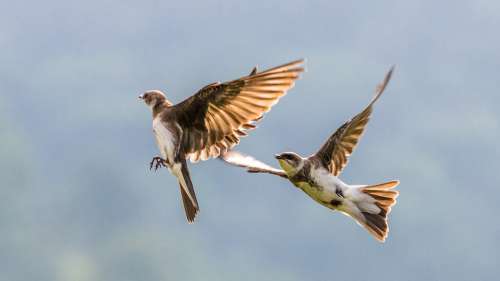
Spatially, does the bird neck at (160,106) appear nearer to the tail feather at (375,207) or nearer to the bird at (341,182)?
the bird at (341,182)

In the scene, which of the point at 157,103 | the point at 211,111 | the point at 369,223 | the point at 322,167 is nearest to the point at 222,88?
the point at 211,111

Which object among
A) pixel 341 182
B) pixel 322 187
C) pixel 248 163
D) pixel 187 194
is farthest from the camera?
pixel 248 163

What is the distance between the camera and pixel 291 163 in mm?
11047

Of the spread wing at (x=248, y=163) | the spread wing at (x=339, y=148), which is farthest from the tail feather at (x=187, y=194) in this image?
the spread wing at (x=339, y=148)

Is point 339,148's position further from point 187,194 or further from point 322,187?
point 187,194

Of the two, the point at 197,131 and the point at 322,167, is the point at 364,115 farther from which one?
the point at 197,131

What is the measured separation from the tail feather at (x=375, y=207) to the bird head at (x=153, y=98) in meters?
2.81

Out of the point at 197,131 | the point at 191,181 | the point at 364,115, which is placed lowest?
the point at 191,181

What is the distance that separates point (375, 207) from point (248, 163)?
1828mm

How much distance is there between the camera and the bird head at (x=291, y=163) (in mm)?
11027

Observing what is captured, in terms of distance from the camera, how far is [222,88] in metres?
10.2

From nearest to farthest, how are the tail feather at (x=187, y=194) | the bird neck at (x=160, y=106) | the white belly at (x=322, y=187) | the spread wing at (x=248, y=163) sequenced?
the tail feather at (x=187, y=194), the bird neck at (x=160, y=106), the white belly at (x=322, y=187), the spread wing at (x=248, y=163)

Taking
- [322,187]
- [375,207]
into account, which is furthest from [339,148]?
[375,207]

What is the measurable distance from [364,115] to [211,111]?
2.08 metres
